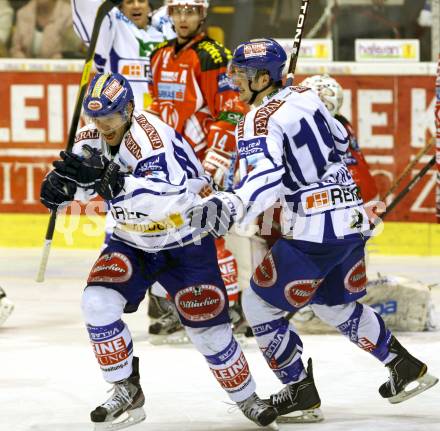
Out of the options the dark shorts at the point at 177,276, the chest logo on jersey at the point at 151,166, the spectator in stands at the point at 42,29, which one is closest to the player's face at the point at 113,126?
the chest logo on jersey at the point at 151,166

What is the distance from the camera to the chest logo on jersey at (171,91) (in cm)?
637

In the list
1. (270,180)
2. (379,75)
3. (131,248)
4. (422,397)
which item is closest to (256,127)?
(270,180)

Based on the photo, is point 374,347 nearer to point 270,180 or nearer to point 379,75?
point 270,180

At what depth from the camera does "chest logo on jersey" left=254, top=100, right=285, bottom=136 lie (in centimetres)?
443

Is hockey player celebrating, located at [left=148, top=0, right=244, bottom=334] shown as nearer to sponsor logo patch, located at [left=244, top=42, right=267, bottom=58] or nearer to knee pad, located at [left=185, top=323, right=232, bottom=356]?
sponsor logo patch, located at [left=244, top=42, right=267, bottom=58]

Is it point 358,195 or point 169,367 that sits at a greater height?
point 358,195

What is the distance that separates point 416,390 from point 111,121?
4.56 ft

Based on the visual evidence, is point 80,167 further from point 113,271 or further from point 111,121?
point 113,271

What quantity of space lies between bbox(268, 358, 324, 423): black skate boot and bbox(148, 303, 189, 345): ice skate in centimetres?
150

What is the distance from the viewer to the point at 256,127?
4445 mm

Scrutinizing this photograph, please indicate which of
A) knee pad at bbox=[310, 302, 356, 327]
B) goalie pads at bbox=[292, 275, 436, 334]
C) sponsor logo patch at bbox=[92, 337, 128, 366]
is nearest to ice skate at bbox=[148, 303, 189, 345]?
goalie pads at bbox=[292, 275, 436, 334]

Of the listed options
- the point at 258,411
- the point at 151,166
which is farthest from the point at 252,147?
the point at 258,411

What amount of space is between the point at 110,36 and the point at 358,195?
2359 millimetres

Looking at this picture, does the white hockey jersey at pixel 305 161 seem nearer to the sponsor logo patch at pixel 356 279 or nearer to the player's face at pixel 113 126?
the sponsor logo patch at pixel 356 279
